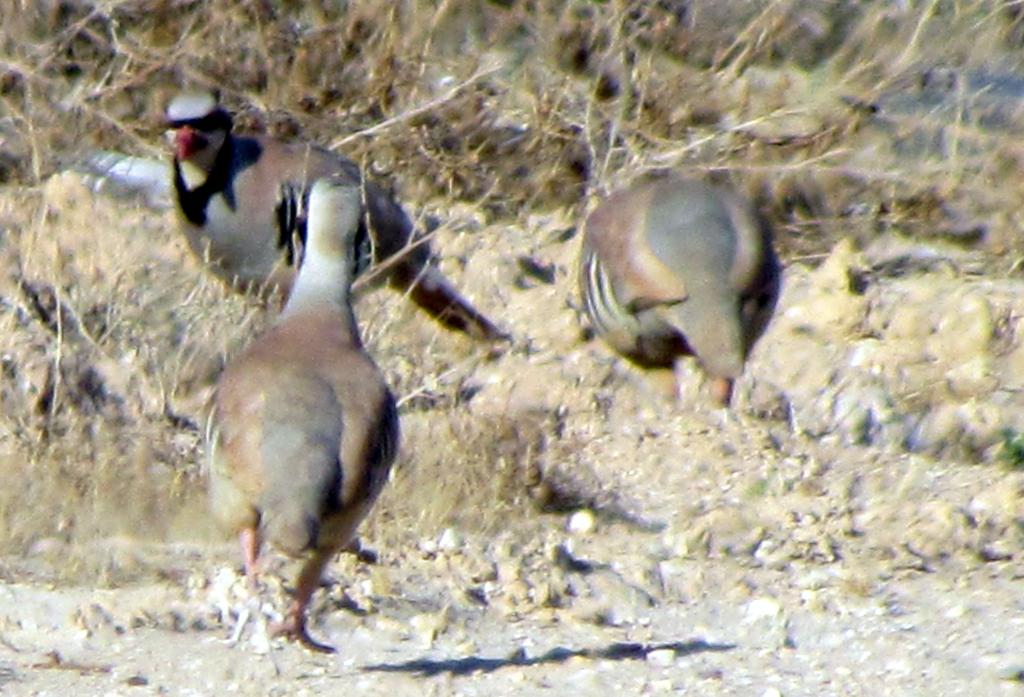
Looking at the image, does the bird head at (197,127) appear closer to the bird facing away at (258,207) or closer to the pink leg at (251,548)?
the bird facing away at (258,207)

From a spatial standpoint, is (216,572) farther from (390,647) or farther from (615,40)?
(615,40)

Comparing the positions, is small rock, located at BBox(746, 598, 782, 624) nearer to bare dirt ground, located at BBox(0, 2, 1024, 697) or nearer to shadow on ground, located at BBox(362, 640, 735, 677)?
bare dirt ground, located at BBox(0, 2, 1024, 697)

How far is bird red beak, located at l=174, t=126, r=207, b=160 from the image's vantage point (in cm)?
775

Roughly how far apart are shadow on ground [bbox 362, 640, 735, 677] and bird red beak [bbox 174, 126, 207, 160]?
328 centimetres

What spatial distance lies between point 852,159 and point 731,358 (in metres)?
2.35

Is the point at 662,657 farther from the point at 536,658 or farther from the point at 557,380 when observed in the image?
the point at 557,380

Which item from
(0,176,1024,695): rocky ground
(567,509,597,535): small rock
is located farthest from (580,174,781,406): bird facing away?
(567,509,597,535): small rock

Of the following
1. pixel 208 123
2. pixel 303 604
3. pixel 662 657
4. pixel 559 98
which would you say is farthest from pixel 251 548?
pixel 559 98

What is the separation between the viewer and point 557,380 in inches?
284

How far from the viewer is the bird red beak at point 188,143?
25.4ft

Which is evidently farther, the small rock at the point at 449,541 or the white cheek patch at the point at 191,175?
the white cheek patch at the point at 191,175

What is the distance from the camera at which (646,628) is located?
5320 mm

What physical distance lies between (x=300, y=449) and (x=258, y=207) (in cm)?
329

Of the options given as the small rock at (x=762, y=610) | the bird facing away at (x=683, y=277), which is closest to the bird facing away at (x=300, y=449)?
the small rock at (x=762, y=610)
